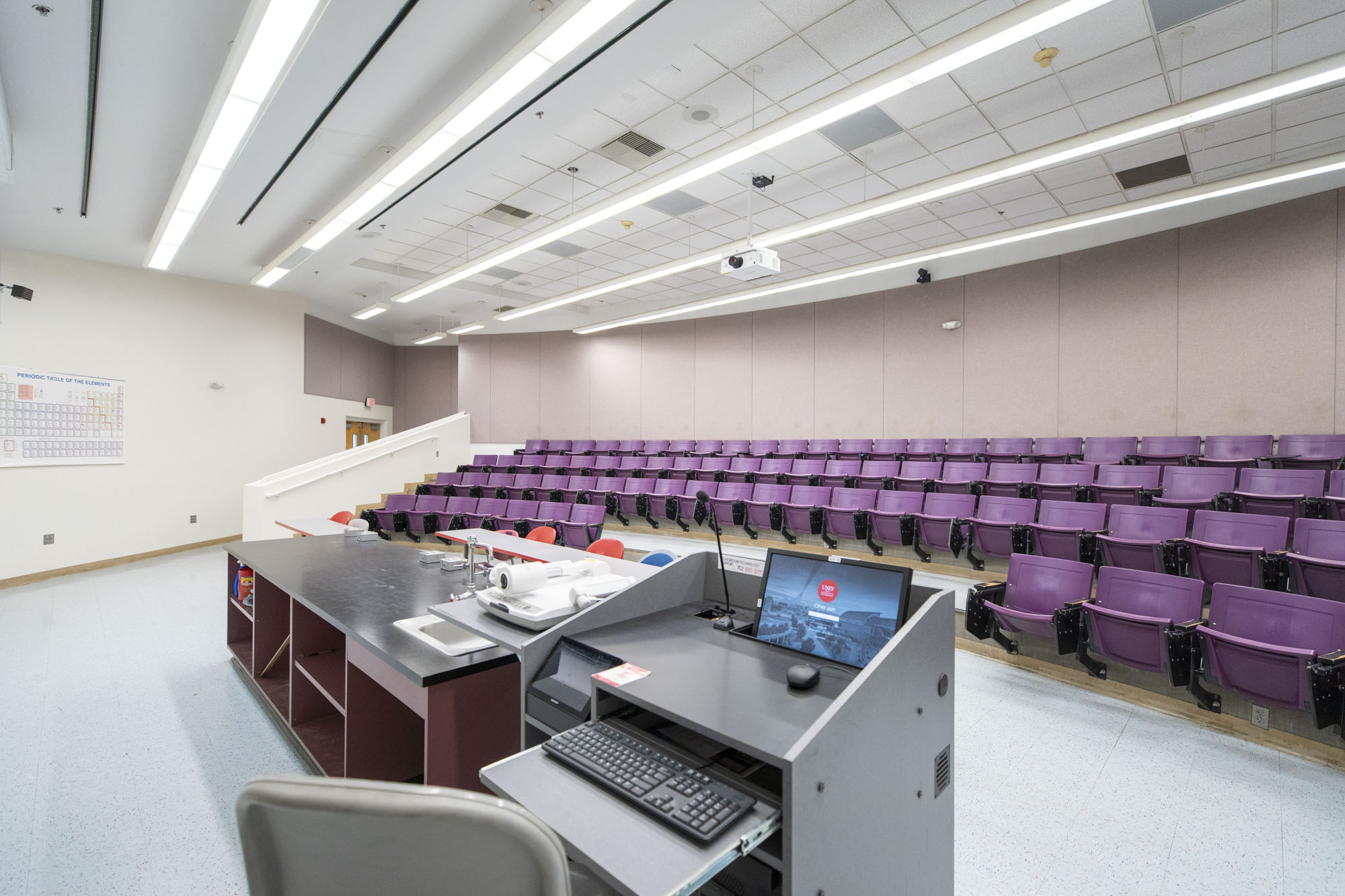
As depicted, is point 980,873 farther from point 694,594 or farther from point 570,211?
point 570,211

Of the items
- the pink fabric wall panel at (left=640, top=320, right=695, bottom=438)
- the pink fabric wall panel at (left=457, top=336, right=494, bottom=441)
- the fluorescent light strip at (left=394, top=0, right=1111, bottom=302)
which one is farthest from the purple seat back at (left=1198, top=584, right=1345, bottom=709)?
the pink fabric wall panel at (left=457, top=336, right=494, bottom=441)

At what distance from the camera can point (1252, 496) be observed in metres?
4.02

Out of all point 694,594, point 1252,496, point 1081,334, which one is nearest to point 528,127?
point 694,594

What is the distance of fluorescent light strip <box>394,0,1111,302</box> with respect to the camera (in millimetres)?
2750

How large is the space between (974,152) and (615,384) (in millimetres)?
7159

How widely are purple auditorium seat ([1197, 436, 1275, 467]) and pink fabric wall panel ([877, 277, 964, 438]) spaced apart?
8.76 feet

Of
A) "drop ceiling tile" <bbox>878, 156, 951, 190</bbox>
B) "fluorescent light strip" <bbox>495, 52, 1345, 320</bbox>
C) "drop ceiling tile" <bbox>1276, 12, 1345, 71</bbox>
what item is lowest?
"fluorescent light strip" <bbox>495, 52, 1345, 320</bbox>

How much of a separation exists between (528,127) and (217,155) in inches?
88.5

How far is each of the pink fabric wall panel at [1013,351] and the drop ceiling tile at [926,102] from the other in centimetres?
357

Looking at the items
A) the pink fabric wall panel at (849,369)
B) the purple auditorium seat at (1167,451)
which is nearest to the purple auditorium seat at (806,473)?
the pink fabric wall panel at (849,369)

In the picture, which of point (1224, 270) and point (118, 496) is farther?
point (118, 496)

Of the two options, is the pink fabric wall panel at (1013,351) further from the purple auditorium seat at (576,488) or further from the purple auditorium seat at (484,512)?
the purple auditorium seat at (484,512)

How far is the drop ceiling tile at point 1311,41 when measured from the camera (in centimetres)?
359

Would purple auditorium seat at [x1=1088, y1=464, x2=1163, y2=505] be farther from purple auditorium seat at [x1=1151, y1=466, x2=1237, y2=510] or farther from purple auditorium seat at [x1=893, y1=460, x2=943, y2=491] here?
purple auditorium seat at [x1=893, y1=460, x2=943, y2=491]
